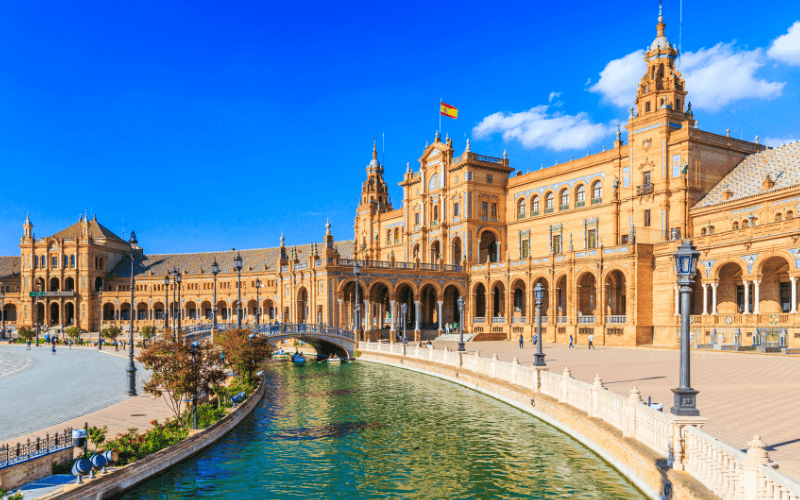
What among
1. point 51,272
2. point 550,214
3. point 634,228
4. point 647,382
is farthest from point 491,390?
point 51,272

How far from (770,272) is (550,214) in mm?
24349

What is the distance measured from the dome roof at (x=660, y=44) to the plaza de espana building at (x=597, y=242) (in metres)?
0.17

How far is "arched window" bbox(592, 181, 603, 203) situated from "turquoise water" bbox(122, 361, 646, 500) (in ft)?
121

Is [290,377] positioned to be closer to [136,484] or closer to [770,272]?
[136,484]

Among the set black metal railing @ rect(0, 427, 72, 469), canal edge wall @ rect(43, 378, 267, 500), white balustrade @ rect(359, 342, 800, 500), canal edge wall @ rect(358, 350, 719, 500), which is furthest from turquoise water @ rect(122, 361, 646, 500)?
black metal railing @ rect(0, 427, 72, 469)

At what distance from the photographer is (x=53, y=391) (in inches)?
985

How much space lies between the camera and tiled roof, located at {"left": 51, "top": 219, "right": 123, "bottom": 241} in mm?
100938

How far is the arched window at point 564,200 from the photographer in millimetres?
61625

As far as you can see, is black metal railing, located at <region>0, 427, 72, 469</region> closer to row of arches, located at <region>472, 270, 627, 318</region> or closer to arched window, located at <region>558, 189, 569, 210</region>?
row of arches, located at <region>472, 270, 627, 318</region>

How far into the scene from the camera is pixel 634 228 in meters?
51.9

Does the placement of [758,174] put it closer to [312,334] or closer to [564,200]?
[564,200]

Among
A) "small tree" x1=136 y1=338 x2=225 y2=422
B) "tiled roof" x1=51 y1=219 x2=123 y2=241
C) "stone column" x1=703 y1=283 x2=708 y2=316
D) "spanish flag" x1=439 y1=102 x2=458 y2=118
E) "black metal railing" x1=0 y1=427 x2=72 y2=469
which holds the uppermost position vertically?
"spanish flag" x1=439 y1=102 x2=458 y2=118

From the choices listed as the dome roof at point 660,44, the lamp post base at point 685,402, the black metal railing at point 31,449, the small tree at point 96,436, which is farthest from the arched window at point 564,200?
the black metal railing at point 31,449

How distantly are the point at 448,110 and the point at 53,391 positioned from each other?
47755 millimetres
